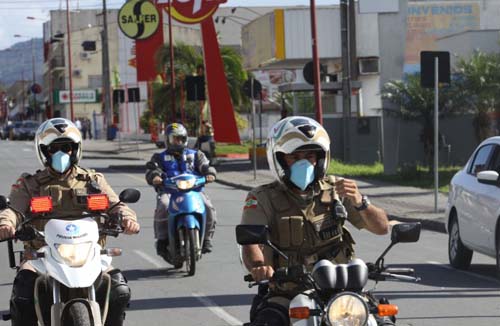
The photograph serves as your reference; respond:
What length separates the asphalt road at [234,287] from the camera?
10930 millimetres

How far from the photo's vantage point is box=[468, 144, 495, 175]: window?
1414 centimetres

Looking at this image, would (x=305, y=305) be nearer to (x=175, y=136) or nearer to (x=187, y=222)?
(x=187, y=222)

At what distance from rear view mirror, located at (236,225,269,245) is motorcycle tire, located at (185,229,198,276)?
7704 mm

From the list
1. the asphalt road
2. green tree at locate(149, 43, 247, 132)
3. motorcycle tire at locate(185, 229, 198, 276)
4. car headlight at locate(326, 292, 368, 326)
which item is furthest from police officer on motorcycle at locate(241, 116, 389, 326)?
green tree at locate(149, 43, 247, 132)

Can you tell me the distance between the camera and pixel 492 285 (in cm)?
1307

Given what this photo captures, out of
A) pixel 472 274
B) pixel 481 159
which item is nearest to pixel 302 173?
pixel 472 274

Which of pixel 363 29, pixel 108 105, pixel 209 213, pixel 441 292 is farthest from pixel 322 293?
pixel 108 105

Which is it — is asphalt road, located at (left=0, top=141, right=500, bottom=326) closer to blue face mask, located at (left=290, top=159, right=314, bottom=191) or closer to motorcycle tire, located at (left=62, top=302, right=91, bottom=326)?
motorcycle tire, located at (left=62, top=302, right=91, bottom=326)

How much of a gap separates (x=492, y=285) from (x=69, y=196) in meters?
6.35

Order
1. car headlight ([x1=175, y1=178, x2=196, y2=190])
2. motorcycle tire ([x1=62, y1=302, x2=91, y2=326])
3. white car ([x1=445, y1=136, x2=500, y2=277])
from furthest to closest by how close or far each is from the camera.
A: car headlight ([x1=175, y1=178, x2=196, y2=190]) < white car ([x1=445, y1=136, x2=500, y2=277]) < motorcycle tire ([x1=62, y1=302, x2=91, y2=326])

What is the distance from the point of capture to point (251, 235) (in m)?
5.95

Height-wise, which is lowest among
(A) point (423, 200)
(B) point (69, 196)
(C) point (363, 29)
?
(A) point (423, 200)

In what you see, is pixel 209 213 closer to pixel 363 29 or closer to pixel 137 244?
pixel 137 244

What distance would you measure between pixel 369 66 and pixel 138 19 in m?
11.5
